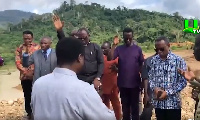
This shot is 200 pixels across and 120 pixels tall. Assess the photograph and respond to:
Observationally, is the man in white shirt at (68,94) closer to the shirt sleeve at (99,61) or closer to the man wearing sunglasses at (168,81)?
the man wearing sunglasses at (168,81)

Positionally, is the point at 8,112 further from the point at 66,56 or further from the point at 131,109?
the point at 66,56

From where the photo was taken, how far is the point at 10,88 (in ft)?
55.4

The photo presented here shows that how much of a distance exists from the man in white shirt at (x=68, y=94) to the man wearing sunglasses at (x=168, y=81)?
86.0 inches

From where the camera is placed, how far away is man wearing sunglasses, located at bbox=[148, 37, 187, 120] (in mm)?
4359

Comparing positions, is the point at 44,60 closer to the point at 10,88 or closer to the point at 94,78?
the point at 94,78

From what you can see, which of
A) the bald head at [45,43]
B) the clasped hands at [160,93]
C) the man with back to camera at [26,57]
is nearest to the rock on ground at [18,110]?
the man with back to camera at [26,57]

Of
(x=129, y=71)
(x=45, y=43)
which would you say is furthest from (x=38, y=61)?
(x=129, y=71)

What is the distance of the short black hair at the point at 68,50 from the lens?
7.46ft

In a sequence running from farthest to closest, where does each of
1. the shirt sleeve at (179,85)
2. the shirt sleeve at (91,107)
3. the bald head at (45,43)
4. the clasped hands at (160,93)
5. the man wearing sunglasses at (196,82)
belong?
the bald head at (45,43) → the shirt sleeve at (179,85) → the clasped hands at (160,93) → the man wearing sunglasses at (196,82) → the shirt sleeve at (91,107)

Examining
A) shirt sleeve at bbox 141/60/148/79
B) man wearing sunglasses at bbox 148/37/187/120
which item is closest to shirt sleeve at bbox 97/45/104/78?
shirt sleeve at bbox 141/60/148/79

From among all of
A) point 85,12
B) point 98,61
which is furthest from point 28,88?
point 85,12

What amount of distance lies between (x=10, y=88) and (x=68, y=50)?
15.2 metres

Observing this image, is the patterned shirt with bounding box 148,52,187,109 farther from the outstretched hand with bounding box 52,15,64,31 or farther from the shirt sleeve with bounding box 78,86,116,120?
the shirt sleeve with bounding box 78,86,116,120

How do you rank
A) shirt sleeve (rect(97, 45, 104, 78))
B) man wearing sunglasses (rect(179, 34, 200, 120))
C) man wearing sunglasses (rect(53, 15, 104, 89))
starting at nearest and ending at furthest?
man wearing sunglasses (rect(179, 34, 200, 120)), man wearing sunglasses (rect(53, 15, 104, 89)), shirt sleeve (rect(97, 45, 104, 78))
